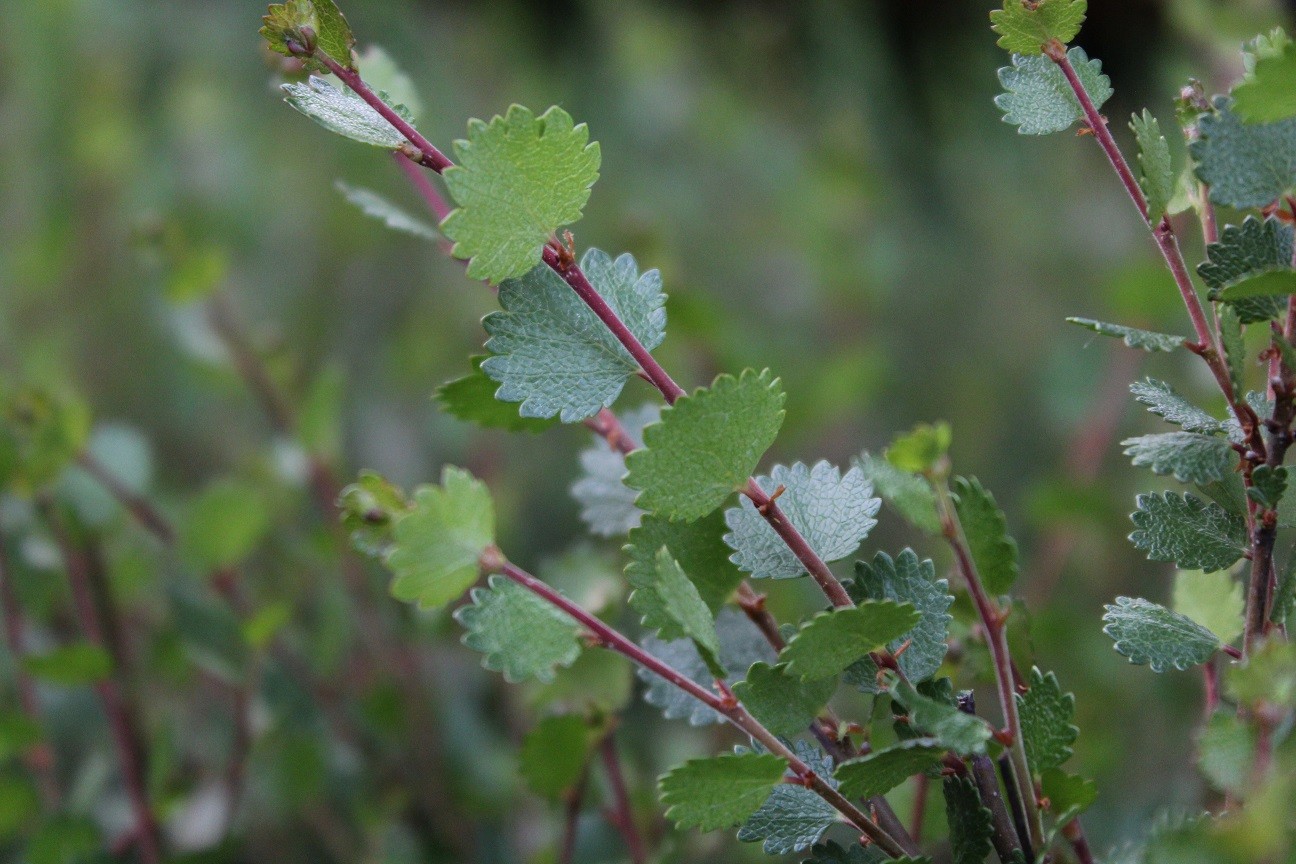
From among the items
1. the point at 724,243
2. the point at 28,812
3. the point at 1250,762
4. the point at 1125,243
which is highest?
the point at 1250,762

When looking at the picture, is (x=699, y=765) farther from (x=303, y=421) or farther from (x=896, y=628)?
(x=303, y=421)

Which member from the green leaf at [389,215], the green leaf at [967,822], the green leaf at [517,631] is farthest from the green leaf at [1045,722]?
the green leaf at [389,215]

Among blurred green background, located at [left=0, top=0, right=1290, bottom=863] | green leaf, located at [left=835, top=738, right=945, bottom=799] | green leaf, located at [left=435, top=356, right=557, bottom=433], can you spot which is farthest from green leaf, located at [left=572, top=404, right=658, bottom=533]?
blurred green background, located at [left=0, top=0, right=1290, bottom=863]

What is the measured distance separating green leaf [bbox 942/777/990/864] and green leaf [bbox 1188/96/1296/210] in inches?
6.3

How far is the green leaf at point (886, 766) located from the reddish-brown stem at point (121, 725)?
0.43 m

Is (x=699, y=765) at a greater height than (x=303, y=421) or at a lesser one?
greater

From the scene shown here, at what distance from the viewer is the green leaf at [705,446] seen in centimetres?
28

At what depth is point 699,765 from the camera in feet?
0.90

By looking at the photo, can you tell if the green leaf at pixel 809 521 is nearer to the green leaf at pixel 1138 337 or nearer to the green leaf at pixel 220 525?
the green leaf at pixel 1138 337

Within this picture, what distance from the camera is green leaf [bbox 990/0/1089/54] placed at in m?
0.29

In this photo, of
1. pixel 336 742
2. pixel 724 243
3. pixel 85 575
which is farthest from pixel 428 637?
pixel 724 243

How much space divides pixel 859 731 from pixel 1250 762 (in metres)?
0.11

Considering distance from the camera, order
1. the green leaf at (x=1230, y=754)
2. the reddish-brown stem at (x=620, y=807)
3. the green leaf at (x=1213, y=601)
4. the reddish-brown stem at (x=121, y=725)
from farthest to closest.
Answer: the reddish-brown stem at (x=121, y=725), the reddish-brown stem at (x=620, y=807), the green leaf at (x=1213, y=601), the green leaf at (x=1230, y=754)

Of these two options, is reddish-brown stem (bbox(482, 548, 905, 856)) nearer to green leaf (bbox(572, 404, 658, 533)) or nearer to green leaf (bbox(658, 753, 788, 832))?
green leaf (bbox(658, 753, 788, 832))
